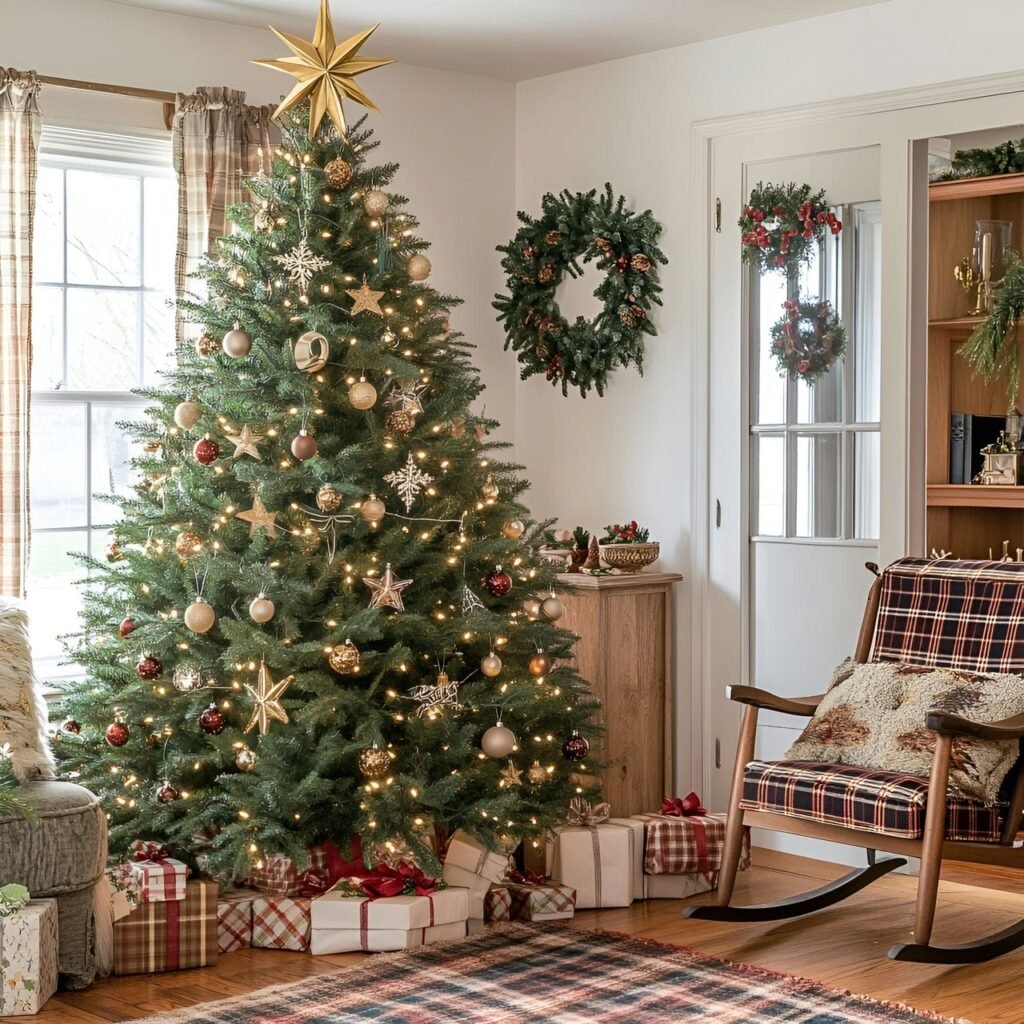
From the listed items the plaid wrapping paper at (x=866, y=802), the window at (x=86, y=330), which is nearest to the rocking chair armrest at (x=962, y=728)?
the plaid wrapping paper at (x=866, y=802)

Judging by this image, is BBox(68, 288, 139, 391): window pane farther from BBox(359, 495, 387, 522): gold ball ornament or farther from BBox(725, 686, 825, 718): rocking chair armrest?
BBox(725, 686, 825, 718): rocking chair armrest

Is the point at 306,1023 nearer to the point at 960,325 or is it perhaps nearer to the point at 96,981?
the point at 96,981

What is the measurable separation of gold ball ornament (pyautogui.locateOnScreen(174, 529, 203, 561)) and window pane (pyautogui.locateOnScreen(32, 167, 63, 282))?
4.10 ft

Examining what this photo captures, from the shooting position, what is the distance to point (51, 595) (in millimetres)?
4707

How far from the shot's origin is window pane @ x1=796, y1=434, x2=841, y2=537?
491 centimetres

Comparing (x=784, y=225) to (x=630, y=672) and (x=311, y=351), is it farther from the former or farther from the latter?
(x=311, y=351)

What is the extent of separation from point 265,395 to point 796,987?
6.61 feet

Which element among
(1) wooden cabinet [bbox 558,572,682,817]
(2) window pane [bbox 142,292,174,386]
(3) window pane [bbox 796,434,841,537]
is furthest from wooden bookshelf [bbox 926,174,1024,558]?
(2) window pane [bbox 142,292,174,386]

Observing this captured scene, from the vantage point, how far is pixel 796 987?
3.57 meters

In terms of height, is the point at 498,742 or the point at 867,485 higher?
the point at 867,485

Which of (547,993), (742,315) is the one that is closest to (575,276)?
(742,315)

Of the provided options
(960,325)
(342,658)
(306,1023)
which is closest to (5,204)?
(342,658)

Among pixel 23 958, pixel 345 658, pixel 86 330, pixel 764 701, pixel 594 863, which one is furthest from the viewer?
pixel 86 330

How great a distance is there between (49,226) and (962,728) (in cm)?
312
